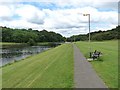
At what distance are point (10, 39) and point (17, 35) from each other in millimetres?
9501

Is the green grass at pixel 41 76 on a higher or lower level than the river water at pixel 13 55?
higher

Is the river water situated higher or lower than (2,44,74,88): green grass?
lower

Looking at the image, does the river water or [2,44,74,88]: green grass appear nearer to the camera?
[2,44,74,88]: green grass

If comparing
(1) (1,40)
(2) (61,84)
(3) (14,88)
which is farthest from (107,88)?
(1) (1,40)

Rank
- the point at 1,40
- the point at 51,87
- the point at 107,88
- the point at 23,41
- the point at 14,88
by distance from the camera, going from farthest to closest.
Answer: the point at 23,41
the point at 1,40
the point at 14,88
the point at 51,87
the point at 107,88

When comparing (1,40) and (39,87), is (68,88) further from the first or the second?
(1,40)

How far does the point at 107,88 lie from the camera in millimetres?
12297

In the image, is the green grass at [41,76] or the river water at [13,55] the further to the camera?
the river water at [13,55]

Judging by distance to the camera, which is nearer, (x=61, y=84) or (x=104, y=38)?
(x=61, y=84)

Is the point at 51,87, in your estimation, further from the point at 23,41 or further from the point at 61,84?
the point at 23,41

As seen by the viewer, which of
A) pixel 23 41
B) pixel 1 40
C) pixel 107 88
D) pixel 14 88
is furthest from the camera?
pixel 23 41

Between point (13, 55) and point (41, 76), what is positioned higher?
point (41, 76)

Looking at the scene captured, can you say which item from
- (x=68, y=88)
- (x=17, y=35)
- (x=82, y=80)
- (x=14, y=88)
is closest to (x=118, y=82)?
(x=82, y=80)

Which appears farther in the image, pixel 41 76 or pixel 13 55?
pixel 13 55
